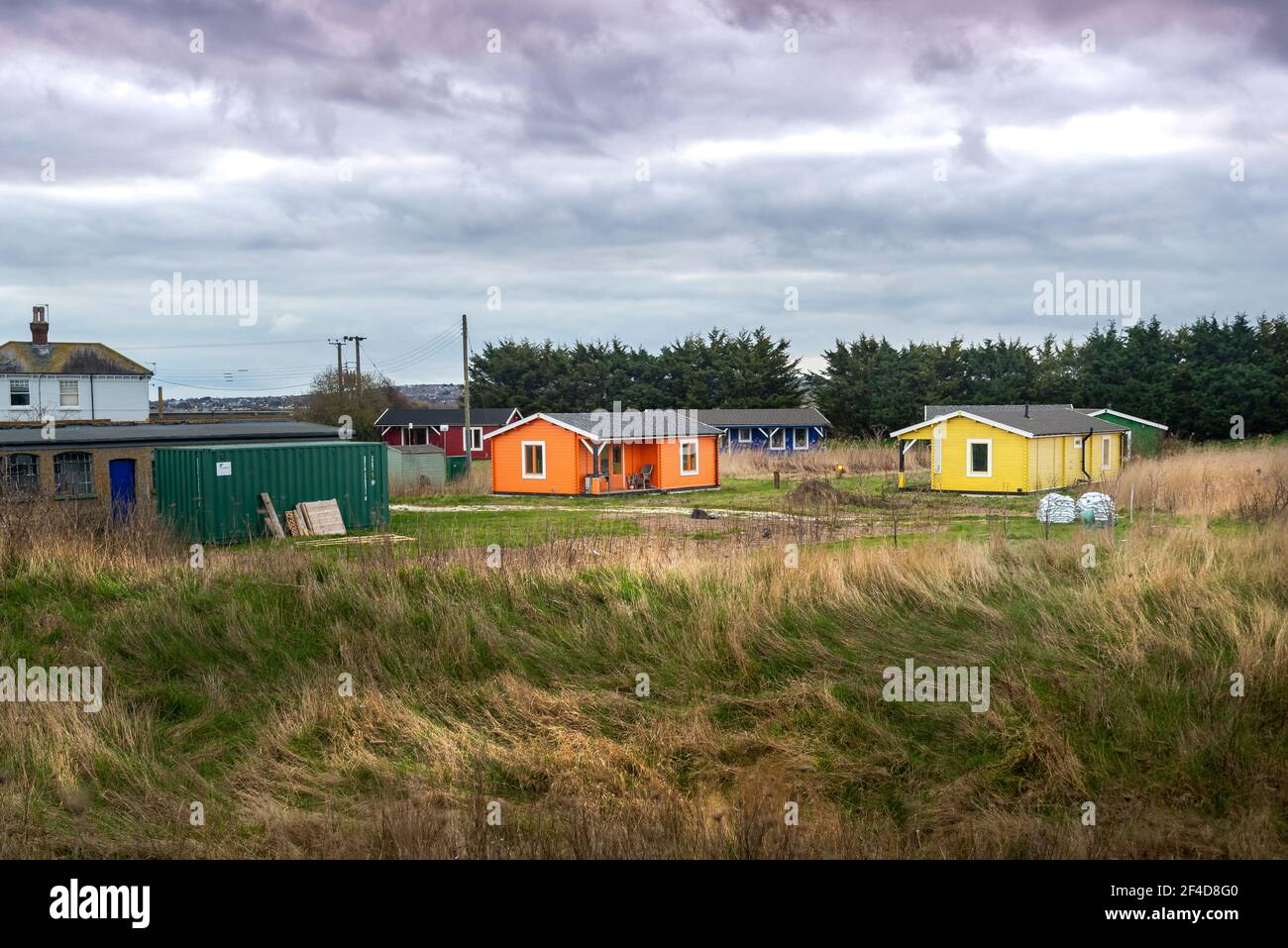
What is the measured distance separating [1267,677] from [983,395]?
59.1m

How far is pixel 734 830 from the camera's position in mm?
6598

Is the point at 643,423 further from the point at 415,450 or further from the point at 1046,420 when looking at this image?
the point at 1046,420

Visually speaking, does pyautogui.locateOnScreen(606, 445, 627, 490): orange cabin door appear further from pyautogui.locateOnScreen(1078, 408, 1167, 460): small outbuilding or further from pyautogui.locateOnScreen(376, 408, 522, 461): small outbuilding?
pyautogui.locateOnScreen(376, 408, 522, 461): small outbuilding

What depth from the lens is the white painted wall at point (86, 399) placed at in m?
52.2

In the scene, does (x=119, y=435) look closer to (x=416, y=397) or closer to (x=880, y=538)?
(x=880, y=538)

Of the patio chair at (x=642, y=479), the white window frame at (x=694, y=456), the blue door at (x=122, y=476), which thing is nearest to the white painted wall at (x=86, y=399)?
the blue door at (x=122, y=476)

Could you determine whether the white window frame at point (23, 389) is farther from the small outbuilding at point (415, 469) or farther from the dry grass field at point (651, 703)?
the dry grass field at point (651, 703)

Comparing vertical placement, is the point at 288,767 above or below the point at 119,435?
below

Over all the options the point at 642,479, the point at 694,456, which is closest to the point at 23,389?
the point at 642,479

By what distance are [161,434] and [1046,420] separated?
86.7 feet

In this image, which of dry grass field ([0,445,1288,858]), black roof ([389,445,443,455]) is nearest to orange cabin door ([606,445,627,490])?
black roof ([389,445,443,455])

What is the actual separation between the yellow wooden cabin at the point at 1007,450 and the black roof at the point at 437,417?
1174 inches
